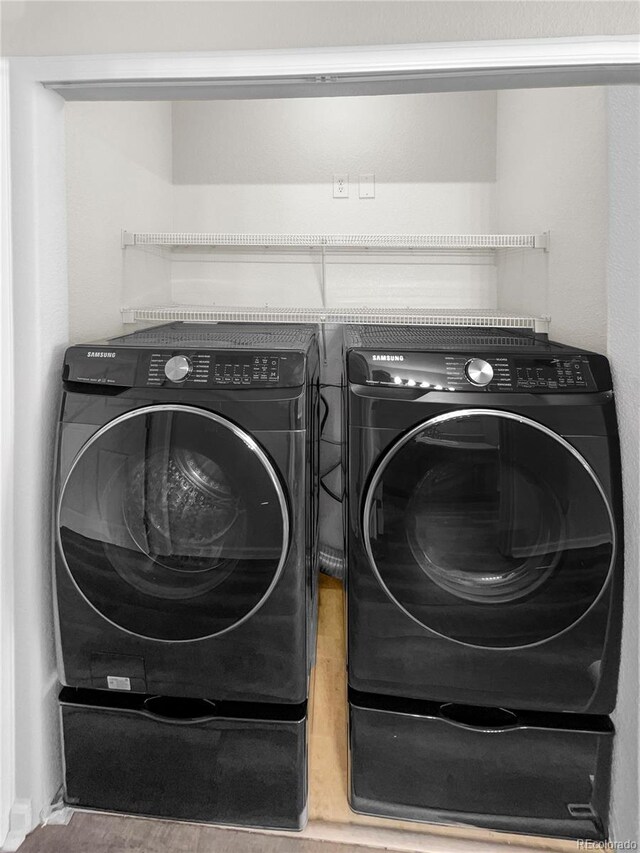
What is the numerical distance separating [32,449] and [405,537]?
36.3 inches

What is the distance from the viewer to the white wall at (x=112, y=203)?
152 centimetres

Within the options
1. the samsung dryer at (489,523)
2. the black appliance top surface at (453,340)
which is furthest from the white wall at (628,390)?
the black appliance top surface at (453,340)

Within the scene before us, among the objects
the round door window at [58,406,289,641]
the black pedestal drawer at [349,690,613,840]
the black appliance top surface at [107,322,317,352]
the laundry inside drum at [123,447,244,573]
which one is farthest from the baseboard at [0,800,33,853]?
the black appliance top surface at [107,322,317,352]

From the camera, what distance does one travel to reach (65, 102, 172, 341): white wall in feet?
4.98

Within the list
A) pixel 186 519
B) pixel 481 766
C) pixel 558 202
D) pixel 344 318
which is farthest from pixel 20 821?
pixel 558 202

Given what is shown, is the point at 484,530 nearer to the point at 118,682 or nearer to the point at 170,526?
the point at 170,526

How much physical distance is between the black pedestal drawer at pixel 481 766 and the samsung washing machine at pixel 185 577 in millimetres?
183

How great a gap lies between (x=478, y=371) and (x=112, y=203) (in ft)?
4.49

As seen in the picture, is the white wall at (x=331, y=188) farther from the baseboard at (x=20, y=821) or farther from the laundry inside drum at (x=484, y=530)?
the baseboard at (x=20, y=821)

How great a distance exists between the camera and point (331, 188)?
224 cm

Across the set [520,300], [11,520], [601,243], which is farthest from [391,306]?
[11,520]

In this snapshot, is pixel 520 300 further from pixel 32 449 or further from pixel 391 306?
pixel 32 449

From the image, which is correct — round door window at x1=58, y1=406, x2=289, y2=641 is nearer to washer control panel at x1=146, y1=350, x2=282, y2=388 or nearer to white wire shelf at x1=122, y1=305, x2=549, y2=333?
washer control panel at x1=146, y1=350, x2=282, y2=388

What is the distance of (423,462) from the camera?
3.90 ft
